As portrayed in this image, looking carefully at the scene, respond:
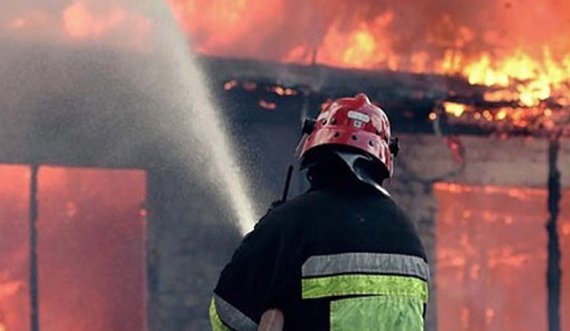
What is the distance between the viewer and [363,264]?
3.00 meters

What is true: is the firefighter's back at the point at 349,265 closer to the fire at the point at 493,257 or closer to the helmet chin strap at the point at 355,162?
the helmet chin strap at the point at 355,162

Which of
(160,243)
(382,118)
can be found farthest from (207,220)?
(382,118)

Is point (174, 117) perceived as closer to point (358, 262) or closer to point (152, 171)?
point (152, 171)

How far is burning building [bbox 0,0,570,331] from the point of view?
584 cm

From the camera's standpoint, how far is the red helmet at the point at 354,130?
3.13 metres

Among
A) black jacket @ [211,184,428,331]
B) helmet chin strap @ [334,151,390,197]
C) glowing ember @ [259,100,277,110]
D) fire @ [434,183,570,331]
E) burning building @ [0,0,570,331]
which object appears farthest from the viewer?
fire @ [434,183,570,331]

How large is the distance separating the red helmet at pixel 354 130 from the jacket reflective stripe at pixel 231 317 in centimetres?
53

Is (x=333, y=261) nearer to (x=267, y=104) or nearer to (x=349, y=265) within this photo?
(x=349, y=265)

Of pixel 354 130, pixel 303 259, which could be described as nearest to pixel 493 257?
pixel 354 130

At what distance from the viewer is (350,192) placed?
3115mm

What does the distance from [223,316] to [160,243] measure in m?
3.28

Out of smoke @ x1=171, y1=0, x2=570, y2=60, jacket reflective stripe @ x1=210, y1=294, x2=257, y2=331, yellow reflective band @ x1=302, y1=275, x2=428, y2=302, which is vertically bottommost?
jacket reflective stripe @ x1=210, y1=294, x2=257, y2=331

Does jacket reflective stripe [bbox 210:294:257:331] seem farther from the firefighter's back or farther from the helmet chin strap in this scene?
the helmet chin strap

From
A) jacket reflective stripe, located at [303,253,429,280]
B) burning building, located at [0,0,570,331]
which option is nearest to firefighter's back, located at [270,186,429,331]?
jacket reflective stripe, located at [303,253,429,280]
